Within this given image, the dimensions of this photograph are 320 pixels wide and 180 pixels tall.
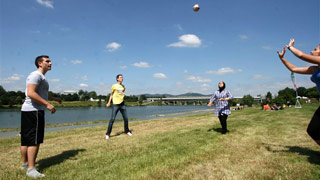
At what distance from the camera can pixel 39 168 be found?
13.5ft

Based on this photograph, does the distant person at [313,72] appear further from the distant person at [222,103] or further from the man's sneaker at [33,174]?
the man's sneaker at [33,174]

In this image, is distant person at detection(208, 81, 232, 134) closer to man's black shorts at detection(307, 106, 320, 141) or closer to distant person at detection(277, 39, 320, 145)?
distant person at detection(277, 39, 320, 145)

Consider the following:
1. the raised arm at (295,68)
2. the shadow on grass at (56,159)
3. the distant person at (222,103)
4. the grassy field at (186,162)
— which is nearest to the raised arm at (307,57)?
the raised arm at (295,68)

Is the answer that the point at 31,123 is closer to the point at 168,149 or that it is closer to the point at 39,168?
the point at 39,168

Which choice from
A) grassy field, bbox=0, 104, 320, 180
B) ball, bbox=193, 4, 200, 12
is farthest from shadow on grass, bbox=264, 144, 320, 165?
ball, bbox=193, 4, 200, 12

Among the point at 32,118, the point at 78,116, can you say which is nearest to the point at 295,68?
the point at 32,118

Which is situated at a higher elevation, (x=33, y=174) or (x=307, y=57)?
(x=307, y=57)

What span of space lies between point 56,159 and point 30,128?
1.44 m

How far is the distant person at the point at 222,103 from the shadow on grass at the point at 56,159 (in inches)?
209

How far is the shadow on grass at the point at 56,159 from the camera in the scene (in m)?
4.36

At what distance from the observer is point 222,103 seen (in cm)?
786

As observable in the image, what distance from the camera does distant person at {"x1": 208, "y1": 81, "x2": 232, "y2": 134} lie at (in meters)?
7.60

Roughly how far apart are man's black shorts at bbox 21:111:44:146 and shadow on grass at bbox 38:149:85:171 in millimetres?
735

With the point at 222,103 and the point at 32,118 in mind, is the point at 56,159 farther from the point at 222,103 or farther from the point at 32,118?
the point at 222,103
